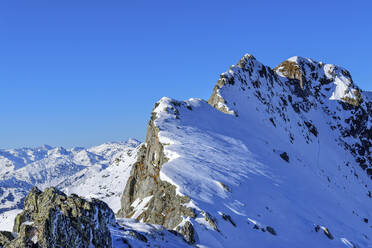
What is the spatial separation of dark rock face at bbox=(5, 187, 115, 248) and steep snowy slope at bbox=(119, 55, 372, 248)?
28.1 feet

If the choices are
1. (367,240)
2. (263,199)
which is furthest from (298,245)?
(367,240)

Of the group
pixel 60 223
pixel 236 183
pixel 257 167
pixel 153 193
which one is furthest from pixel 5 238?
pixel 257 167

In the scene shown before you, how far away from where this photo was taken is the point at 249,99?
63219 mm

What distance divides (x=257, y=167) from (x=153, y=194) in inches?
544

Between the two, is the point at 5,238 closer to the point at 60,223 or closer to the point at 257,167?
the point at 60,223

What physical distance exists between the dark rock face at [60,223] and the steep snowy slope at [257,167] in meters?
8.58

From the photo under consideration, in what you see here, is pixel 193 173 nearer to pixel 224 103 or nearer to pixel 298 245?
pixel 298 245

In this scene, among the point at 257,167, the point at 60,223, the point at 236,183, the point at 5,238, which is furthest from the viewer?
the point at 257,167

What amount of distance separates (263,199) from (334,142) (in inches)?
2229

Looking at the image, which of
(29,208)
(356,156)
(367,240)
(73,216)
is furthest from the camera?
(356,156)

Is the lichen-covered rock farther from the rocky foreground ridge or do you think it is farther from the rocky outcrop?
the rocky foreground ridge

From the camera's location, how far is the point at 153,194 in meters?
33.7

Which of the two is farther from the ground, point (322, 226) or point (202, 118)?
point (202, 118)

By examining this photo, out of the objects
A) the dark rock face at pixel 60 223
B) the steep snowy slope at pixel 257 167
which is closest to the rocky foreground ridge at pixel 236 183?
the dark rock face at pixel 60 223
